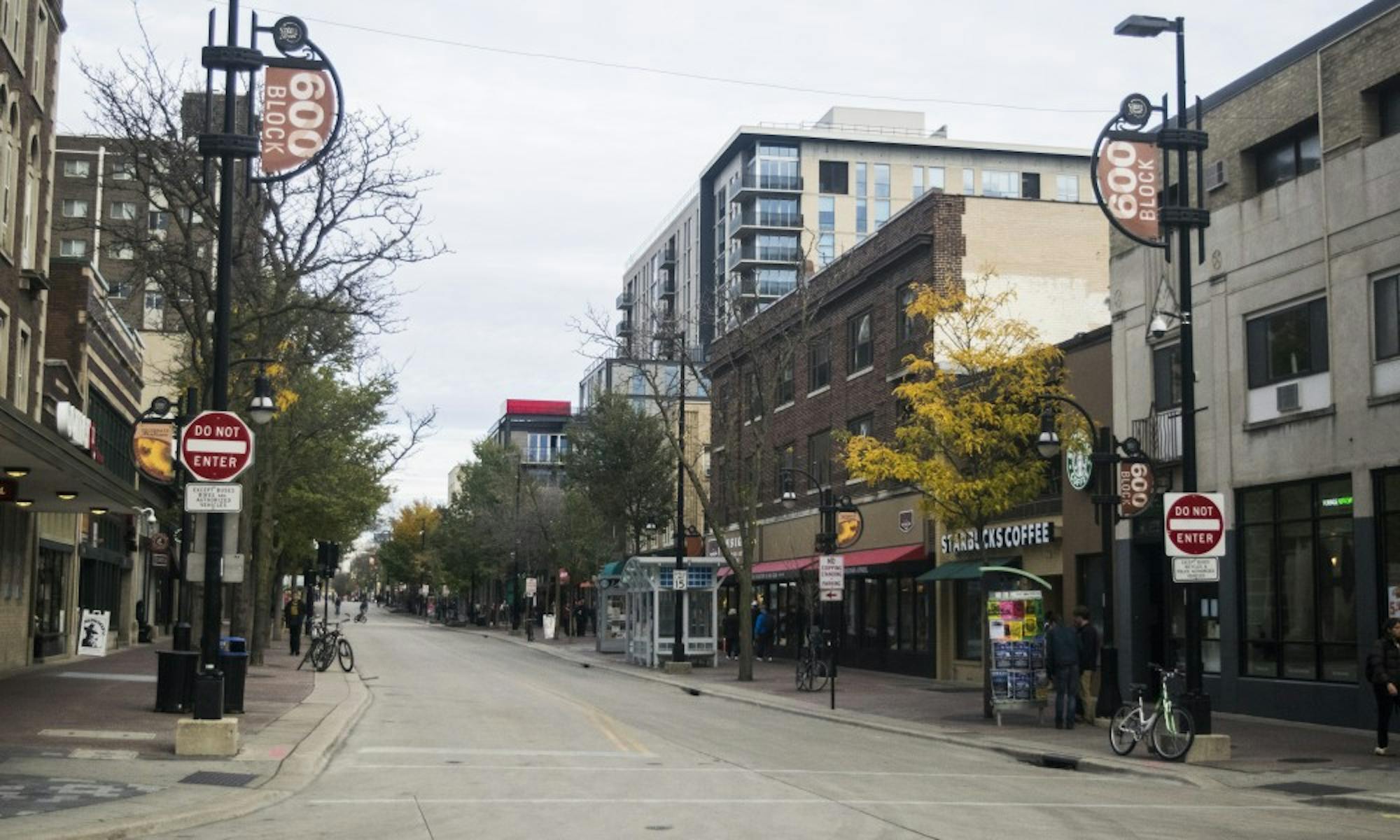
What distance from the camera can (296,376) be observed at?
132ft

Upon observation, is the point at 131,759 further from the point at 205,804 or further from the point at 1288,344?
the point at 1288,344

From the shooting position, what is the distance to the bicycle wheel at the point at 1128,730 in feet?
63.6

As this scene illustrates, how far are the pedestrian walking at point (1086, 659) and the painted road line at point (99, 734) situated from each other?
43.8 ft

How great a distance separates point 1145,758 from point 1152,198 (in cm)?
741

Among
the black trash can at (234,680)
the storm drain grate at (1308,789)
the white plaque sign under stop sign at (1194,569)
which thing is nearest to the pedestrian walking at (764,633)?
the black trash can at (234,680)

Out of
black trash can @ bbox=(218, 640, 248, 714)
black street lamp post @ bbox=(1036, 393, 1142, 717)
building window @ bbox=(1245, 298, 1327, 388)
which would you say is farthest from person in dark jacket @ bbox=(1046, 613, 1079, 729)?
black trash can @ bbox=(218, 640, 248, 714)

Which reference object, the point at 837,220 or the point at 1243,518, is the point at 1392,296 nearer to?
the point at 1243,518

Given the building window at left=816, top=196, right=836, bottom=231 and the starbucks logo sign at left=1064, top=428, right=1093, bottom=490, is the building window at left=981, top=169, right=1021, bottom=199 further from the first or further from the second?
the starbucks logo sign at left=1064, top=428, right=1093, bottom=490

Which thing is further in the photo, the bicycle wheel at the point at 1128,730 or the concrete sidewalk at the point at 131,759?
the bicycle wheel at the point at 1128,730

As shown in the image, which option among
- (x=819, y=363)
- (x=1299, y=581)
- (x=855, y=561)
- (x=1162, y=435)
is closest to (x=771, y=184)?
(x=819, y=363)

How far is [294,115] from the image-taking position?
17750 millimetres

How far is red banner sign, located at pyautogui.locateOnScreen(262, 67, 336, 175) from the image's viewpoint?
17.5 metres

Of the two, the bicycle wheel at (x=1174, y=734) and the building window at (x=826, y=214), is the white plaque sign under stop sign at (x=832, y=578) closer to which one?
the bicycle wheel at (x=1174, y=734)

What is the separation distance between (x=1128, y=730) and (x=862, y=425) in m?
25.2
